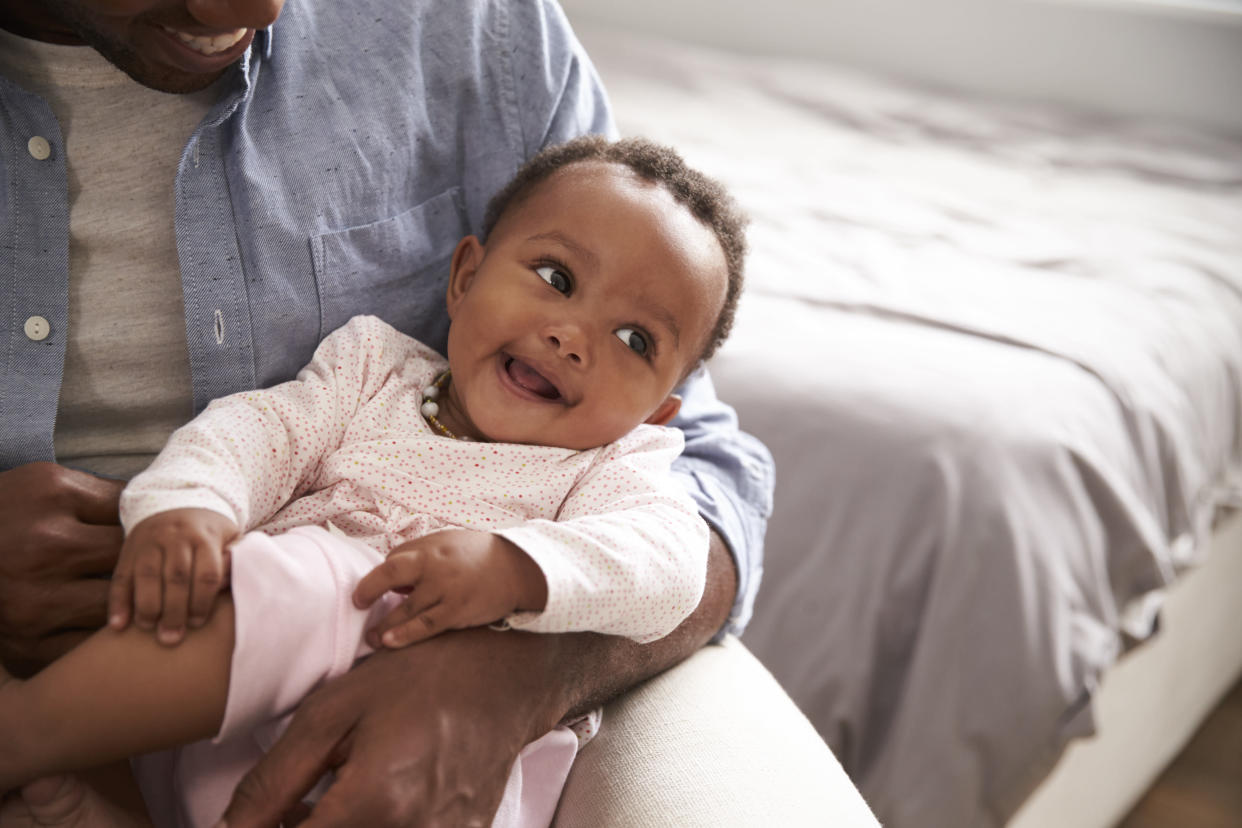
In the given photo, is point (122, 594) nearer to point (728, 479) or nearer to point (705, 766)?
point (705, 766)

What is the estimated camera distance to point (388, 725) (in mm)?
771

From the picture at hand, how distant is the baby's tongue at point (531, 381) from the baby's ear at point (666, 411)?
148mm

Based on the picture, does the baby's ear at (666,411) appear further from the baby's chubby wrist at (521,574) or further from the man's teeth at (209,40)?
the man's teeth at (209,40)

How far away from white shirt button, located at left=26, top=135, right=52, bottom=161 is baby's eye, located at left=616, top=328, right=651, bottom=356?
51cm

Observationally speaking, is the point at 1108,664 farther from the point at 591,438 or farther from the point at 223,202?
the point at 223,202

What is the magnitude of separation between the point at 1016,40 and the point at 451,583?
3127mm

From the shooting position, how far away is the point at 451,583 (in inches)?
31.3

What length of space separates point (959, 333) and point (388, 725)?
3.81 feet

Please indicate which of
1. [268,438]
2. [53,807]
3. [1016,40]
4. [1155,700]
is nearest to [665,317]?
[268,438]

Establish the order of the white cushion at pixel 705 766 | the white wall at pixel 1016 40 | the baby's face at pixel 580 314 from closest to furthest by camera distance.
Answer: the white cushion at pixel 705 766 → the baby's face at pixel 580 314 → the white wall at pixel 1016 40

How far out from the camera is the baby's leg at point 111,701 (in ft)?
2.42

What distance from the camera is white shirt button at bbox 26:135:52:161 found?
93 cm

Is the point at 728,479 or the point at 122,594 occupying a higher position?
the point at 122,594

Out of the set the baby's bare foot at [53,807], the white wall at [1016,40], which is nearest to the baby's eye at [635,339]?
the baby's bare foot at [53,807]
